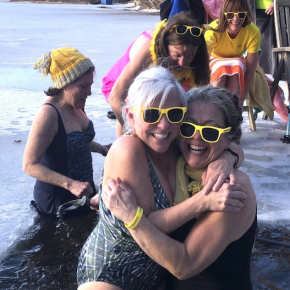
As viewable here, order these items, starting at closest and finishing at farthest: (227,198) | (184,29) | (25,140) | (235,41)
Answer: (227,198), (184,29), (235,41), (25,140)

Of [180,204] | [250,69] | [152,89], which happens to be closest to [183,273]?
[180,204]

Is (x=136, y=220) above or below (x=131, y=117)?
below

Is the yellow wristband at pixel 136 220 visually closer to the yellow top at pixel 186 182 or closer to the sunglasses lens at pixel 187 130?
the yellow top at pixel 186 182

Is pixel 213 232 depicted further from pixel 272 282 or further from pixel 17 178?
pixel 17 178

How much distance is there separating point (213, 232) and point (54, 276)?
4.02ft

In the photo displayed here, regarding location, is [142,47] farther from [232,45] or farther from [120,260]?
[120,260]

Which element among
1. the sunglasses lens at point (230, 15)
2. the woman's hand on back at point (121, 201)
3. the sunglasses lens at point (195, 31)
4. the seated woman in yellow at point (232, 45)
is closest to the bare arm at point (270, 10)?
the seated woman in yellow at point (232, 45)

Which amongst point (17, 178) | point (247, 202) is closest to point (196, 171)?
point (247, 202)

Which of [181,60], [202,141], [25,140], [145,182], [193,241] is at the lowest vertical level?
[25,140]

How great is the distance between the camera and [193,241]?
1.90m

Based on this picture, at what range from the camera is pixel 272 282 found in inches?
109

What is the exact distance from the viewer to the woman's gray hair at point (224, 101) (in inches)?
78.5

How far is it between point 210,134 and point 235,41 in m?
3.05

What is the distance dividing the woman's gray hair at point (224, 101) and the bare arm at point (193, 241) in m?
0.26
